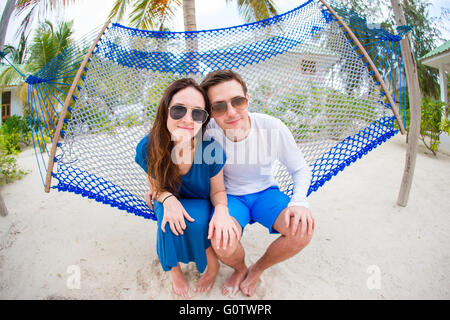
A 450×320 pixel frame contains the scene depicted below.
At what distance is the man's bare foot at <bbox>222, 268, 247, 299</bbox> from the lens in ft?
4.18

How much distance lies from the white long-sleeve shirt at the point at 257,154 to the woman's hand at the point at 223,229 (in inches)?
9.1

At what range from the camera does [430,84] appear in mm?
10562

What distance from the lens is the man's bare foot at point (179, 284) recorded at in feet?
4.16

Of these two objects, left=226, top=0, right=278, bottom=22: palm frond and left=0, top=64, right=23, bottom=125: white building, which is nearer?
left=226, top=0, right=278, bottom=22: palm frond

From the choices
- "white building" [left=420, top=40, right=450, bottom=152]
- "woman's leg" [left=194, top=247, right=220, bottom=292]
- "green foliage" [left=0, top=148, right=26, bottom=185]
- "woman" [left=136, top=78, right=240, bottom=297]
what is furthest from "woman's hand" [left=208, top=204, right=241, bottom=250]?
"white building" [left=420, top=40, right=450, bottom=152]

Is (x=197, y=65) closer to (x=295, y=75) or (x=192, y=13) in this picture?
(x=295, y=75)

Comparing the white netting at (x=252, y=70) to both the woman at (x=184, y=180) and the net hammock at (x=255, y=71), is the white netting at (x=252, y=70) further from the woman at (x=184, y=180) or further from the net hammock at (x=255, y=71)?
the woman at (x=184, y=180)

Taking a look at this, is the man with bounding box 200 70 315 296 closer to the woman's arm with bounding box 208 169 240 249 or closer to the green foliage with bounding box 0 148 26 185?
the woman's arm with bounding box 208 169 240 249

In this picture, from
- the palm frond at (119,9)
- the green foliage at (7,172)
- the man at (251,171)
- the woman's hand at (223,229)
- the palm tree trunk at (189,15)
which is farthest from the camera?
the palm frond at (119,9)

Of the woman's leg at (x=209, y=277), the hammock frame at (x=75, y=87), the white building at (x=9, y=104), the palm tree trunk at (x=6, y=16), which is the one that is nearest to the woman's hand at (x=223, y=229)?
the woman's leg at (x=209, y=277)

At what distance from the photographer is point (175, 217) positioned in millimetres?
1075

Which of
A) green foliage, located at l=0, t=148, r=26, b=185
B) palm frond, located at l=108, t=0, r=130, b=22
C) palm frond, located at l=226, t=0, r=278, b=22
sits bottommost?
green foliage, located at l=0, t=148, r=26, b=185

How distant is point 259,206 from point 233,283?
0.41 m
